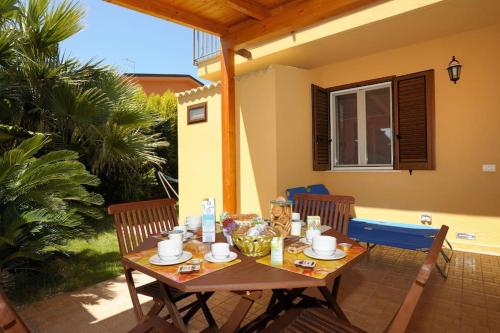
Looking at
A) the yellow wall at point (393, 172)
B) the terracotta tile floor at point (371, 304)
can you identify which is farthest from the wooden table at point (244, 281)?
the yellow wall at point (393, 172)

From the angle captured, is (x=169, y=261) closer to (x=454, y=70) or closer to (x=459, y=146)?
(x=459, y=146)

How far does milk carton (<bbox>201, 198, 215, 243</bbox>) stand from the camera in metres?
1.84

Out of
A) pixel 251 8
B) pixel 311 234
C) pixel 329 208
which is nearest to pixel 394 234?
pixel 329 208

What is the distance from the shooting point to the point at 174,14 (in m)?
3.66

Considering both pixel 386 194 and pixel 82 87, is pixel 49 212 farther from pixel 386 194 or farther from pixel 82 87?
pixel 386 194

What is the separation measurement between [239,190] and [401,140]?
260 centimetres

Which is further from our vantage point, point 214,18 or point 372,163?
point 372,163

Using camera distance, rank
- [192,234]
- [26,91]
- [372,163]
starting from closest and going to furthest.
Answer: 1. [192,234]
2. [26,91]
3. [372,163]

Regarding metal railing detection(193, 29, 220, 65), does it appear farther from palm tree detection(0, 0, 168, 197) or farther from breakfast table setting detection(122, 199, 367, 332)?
breakfast table setting detection(122, 199, 367, 332)

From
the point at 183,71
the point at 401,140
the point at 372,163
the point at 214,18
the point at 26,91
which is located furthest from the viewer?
the point at 183,71

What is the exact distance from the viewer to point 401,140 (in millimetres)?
4609

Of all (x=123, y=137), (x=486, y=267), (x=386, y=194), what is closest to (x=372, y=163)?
(x=386, y=194)

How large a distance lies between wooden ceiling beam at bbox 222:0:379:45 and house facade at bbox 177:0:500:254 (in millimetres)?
668

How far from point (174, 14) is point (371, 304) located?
3.64 metres
